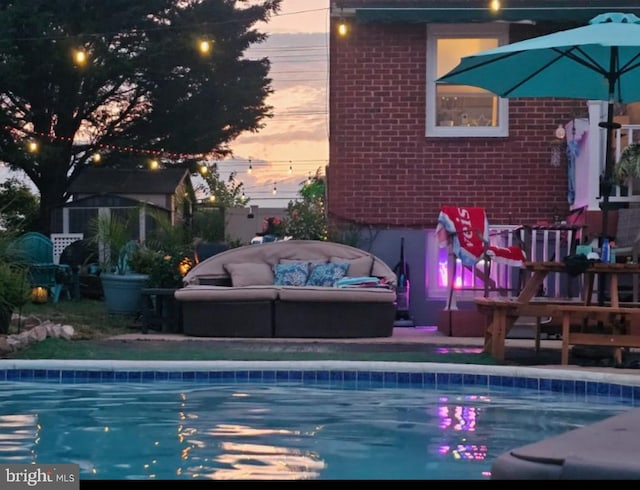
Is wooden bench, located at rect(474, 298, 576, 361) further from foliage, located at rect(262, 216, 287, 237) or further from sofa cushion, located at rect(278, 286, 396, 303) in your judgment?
foliage, located at rect(262, 216, 287, 237)

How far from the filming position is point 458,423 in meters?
5.66

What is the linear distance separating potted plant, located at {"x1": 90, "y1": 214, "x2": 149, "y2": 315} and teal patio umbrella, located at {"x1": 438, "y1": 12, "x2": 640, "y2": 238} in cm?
458

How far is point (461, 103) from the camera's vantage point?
38.4ft

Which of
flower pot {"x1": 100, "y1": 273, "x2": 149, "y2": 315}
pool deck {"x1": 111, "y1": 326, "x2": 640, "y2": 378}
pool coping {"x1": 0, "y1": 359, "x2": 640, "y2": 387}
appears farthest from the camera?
flower pot {"x1": 100, "y1": 273, "x2": 149, "y2": 315}

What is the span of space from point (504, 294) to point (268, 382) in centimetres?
421

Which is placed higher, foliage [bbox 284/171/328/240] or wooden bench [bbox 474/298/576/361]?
foliage [bbox 284/171/328/240]

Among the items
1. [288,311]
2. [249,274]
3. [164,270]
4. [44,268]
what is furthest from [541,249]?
[44,268]

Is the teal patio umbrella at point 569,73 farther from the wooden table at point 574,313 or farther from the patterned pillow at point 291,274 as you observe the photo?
the patterned pillow at point 291,274

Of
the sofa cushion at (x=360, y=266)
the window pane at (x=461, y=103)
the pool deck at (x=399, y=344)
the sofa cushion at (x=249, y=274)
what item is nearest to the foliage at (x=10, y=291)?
the pool deck at (x=399, y=344)

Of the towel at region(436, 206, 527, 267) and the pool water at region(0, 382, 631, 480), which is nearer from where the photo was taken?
Answer: the pool water at region(0, 382, 631, 480)

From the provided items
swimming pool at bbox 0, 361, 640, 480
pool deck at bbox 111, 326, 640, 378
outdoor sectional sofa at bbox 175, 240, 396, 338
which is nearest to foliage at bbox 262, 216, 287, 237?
outdoor sectional sofa at bbox 175, 240, 396, 338

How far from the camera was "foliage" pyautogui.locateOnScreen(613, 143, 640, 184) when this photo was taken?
33.4 ft

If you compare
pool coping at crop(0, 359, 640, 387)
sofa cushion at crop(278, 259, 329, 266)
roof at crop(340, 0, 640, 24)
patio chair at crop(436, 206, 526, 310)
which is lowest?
pool coping at crop(0, 359, 640, 387)

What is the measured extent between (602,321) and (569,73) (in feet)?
7.67
